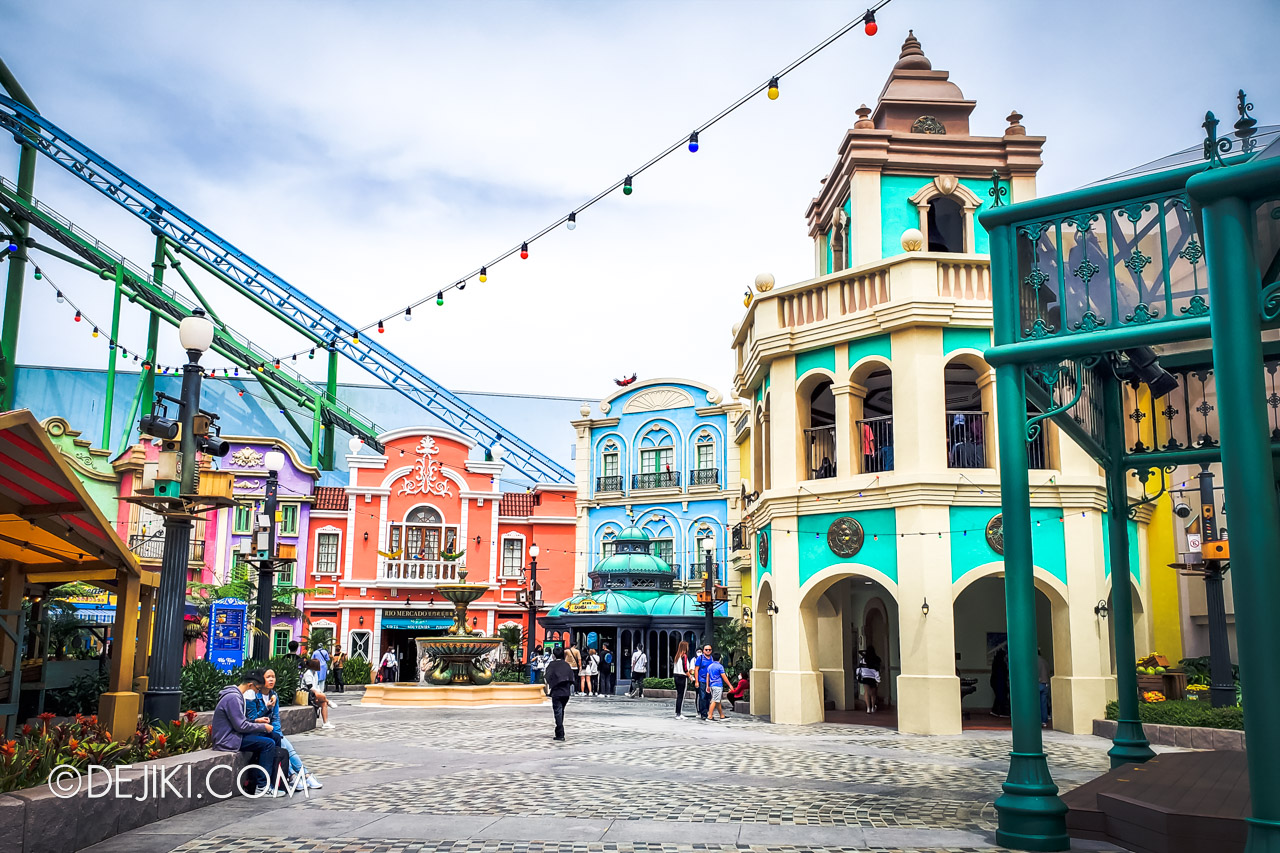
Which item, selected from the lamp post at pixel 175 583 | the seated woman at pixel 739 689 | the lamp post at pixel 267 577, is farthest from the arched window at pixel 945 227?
the lamp post at pixel 175 583

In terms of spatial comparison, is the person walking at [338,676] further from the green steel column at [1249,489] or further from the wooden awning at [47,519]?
the green steel column at [1249,489]

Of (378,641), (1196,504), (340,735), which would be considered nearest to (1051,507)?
(1196,504)

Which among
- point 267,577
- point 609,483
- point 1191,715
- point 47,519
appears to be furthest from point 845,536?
point 609,483

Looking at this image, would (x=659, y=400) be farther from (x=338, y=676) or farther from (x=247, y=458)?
(x=338, y=676)

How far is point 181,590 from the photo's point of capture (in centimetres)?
1054

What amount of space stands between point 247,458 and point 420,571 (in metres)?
8.63

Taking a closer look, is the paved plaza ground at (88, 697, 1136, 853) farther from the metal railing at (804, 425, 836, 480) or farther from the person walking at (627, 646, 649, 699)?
the person walking at (627, 646, 649, 699)

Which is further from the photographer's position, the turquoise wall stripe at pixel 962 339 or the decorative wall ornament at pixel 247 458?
the decorative wall ornament at pixel 247 458

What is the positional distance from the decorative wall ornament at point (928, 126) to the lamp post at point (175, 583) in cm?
1649

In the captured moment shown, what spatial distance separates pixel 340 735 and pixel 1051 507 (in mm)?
13198

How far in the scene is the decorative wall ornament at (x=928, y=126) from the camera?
2242 centimetres

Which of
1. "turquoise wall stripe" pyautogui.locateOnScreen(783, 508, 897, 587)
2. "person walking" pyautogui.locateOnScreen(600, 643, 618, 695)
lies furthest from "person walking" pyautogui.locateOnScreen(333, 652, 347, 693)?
"turquoise wall stripe" pyautogui.locateOnScreen(783, 508, 897, 587)

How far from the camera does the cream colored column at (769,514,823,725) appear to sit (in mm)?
20156

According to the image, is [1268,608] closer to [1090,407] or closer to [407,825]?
[1090,407]
